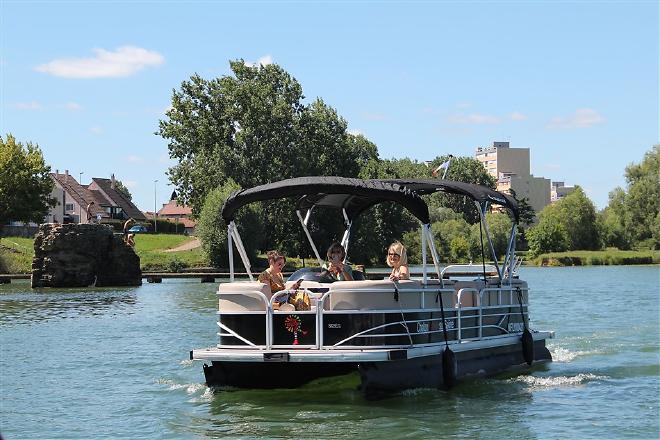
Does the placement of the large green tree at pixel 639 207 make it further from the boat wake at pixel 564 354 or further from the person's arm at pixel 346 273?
the person's arm at pixel 346 273

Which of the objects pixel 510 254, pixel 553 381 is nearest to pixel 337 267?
pixel 510 254

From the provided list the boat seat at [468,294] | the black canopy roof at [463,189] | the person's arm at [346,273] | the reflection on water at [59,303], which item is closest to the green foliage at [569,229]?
the reflection on water at [59,303]

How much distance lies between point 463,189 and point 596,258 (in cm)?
9326

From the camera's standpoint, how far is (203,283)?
6312 cm

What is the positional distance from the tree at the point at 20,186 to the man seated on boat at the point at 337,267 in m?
72.1

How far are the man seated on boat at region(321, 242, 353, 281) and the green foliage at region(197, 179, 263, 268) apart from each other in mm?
57983

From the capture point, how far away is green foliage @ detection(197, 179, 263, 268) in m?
74.8

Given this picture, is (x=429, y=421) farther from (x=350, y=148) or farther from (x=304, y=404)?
(x=350, y=148)

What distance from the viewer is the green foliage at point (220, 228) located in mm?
74812

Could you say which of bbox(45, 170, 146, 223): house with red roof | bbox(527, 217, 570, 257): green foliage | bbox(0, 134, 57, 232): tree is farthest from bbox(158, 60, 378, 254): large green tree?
bbox(45, 170, 146, 223): house with red roof

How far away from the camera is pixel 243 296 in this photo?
15.9m

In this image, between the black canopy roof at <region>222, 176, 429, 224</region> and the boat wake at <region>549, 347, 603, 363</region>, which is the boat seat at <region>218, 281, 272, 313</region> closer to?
the black canopy roof at <region>222, 176, 429, 224</region>

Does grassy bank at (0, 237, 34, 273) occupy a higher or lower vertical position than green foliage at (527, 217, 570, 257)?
lower

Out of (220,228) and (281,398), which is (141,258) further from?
(281,398)
